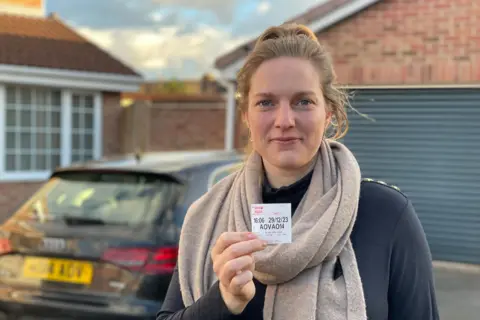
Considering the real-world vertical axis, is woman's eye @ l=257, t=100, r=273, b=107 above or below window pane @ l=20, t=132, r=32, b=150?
above

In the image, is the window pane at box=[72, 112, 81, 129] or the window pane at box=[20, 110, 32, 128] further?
the window pane at box=[72, 112, 81, 129]

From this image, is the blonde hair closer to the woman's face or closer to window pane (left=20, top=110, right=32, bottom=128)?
the woman's face

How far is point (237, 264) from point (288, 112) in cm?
45

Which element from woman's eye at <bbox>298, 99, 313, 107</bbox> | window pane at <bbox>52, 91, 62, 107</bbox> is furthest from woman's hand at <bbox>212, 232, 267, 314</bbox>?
window pane at <bbox>52, 91, 62, 107</bbox>

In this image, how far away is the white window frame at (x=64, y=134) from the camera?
1096 cm

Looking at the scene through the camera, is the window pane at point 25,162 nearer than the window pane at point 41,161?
Yes

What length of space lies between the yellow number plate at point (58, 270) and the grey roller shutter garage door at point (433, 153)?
3.71 meters

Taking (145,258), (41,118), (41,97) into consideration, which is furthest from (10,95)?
(145,258)

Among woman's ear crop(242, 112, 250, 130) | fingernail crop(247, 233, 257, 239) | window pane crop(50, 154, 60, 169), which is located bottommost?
window pane crop(50, 154, 60, 169)

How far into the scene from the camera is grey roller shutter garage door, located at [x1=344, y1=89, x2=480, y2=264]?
279 inches

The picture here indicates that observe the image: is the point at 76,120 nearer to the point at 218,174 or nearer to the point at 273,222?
the point at 218,174

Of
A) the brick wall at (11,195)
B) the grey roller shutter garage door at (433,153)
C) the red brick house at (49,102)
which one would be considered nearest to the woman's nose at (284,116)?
the grey roller shutter garage door at (433,153)

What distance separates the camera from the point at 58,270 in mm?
4188

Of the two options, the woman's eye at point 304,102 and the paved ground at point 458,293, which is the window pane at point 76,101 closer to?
the paved ground at point 458,293
